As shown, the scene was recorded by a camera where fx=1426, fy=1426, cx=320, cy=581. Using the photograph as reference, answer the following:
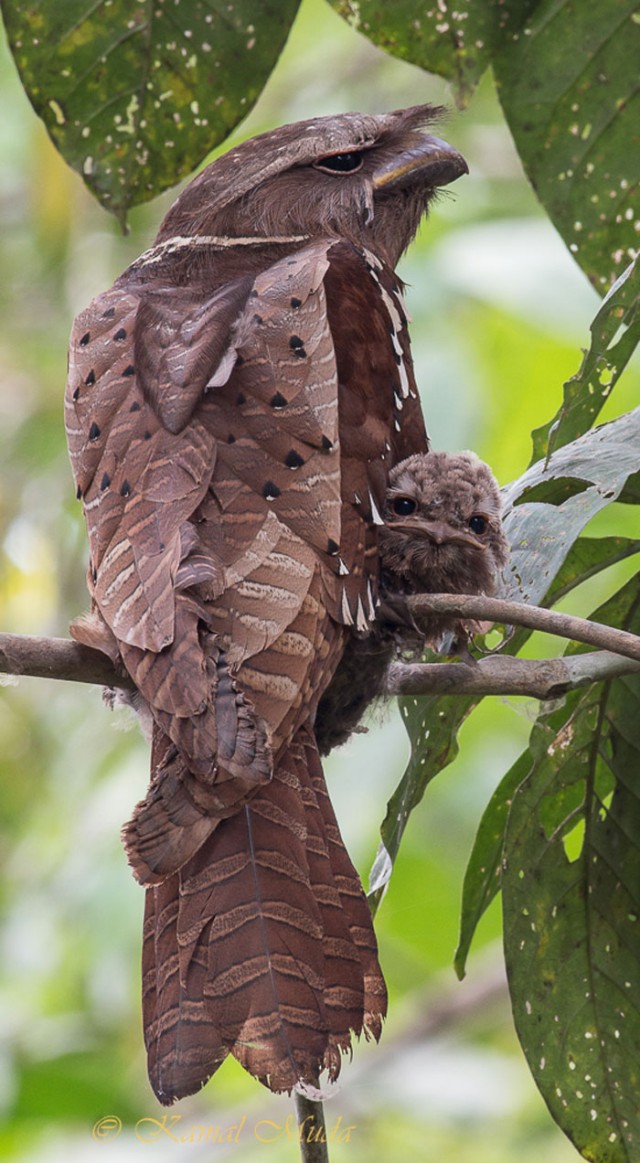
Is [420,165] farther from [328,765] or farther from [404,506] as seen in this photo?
[328,765]

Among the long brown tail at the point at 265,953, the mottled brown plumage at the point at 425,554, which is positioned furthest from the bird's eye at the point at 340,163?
the long brown tail at the point at 265,953

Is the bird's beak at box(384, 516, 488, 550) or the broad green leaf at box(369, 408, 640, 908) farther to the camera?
the bird's beak at box(384, 516, 488, 550)

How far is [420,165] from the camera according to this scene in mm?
2807

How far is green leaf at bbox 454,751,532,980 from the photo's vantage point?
2.25m

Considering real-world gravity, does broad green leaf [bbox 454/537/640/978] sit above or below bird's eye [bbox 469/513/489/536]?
below

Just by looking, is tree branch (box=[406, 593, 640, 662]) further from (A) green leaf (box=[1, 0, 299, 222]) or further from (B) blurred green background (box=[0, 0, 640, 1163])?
(A) green leaf (box=[1, 0, 299, 222])

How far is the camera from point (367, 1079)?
402cm

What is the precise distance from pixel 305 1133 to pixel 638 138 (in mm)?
1741

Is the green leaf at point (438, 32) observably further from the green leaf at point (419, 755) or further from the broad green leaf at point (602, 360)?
the green leaf at point (419, 755)

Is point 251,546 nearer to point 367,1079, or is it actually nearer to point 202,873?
point 202,873

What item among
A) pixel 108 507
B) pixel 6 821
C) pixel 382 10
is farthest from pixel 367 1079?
pixel 382 10

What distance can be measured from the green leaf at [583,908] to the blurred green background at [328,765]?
0.33 metres

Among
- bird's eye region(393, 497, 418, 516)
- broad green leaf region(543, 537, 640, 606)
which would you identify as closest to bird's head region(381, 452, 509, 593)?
bird's eye region(393, 497, 418, 516)

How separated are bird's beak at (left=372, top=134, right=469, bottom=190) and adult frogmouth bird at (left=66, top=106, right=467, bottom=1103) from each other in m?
0.37
